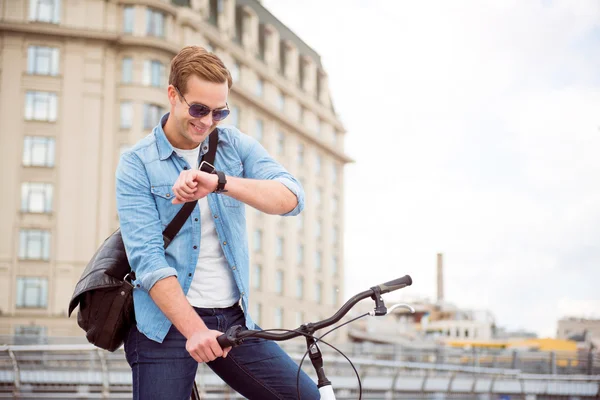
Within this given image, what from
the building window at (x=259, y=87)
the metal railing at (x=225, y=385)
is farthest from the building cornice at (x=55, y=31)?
the metal railing at (x=225, y=385)

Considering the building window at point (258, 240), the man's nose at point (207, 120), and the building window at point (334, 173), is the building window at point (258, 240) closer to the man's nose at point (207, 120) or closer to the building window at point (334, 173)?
the building window at point (334, 173)

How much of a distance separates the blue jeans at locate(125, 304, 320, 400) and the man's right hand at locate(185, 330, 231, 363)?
26cm

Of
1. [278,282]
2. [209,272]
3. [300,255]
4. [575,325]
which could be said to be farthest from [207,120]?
[575,325]

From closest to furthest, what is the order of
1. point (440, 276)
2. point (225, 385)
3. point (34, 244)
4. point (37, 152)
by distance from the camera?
point (225, 385)
point (34, 244)
point (37, 152)
point (440, 276)

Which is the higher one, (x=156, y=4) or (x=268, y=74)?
(x=156, y=4)

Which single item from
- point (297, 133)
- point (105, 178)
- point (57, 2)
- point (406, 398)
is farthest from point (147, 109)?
point (406, 398)

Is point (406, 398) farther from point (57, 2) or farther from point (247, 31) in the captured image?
point (247, 31)

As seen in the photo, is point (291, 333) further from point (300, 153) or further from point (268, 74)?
point (300, 153)

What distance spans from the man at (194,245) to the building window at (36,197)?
40.2 m

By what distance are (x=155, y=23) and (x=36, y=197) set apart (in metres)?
10.8

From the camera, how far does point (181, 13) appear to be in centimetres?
4541

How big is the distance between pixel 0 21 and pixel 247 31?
53.8ft

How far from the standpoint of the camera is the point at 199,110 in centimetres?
292

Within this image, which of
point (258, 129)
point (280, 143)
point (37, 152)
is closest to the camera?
point (37, 152)
